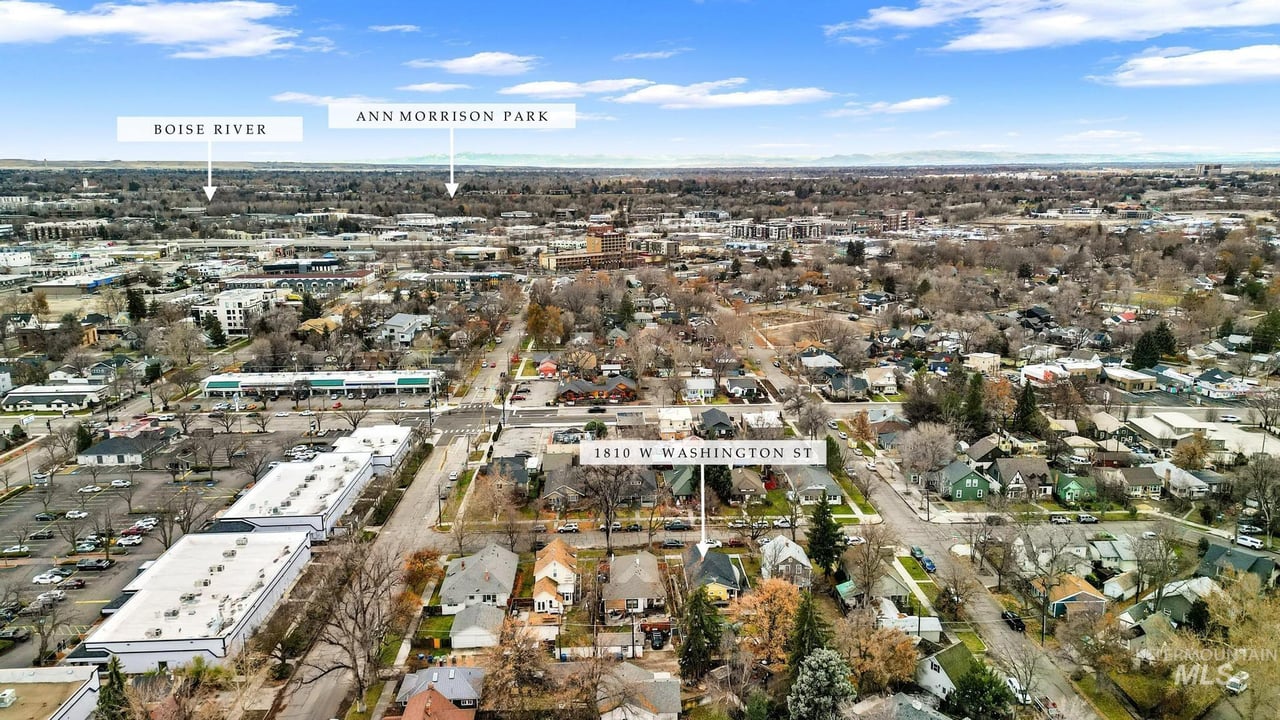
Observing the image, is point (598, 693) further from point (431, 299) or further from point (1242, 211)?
point (1242, 211)

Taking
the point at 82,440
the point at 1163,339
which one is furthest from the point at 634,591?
the point at 1163,339

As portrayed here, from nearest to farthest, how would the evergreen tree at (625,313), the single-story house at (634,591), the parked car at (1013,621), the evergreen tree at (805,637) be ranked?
Result: 1. the evergreen tree at (805,637)
2. the parked car at (1013,621)
3. the single-story house at (634,591)
4. the evergreen tree at (625,313)

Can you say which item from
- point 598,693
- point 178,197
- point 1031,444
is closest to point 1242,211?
point 1031,444

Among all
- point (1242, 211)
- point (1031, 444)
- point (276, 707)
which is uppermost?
point (1242, 211)

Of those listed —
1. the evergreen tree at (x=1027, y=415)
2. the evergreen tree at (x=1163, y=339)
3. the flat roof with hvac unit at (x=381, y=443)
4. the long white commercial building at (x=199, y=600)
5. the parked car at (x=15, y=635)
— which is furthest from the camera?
the evergreen tree at (x=1163, y=339)

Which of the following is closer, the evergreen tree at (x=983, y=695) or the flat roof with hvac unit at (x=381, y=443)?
the evergreen tree at (x=983, y=695)

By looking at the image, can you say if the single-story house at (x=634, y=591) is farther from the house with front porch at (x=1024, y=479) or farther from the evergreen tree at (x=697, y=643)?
the house with front porch at (x=1024, y=479)

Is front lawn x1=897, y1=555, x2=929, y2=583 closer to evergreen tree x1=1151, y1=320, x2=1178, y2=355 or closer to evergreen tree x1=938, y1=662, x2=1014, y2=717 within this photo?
evergreen tree x1=938, y1=662, x2=1014, y2=717

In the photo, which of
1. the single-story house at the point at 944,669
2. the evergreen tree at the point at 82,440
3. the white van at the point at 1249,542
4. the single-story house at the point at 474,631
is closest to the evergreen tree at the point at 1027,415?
the white van at the point at 1249,542
